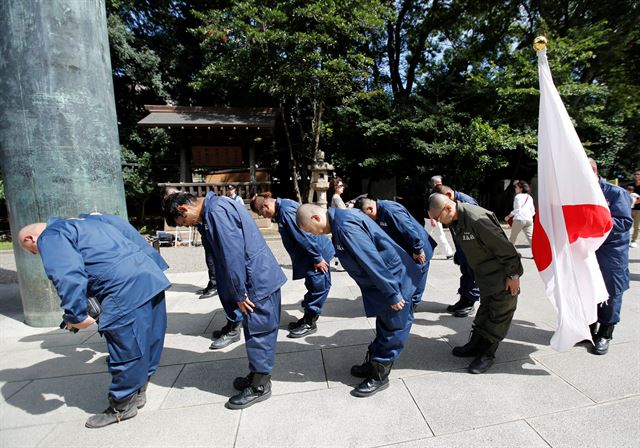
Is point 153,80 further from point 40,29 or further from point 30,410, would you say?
point 30,410

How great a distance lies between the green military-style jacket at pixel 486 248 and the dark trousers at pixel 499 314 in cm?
7

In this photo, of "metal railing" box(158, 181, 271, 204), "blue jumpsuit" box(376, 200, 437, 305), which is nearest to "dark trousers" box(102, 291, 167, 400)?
"blue jumpsuit" box(376, 200, 437, 305)

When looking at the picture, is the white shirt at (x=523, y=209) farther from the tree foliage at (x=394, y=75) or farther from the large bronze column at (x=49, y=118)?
the large bronze column at (x=49, y=118)

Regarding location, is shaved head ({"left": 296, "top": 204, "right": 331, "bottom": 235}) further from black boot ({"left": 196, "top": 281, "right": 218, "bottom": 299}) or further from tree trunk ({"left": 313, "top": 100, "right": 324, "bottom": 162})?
tree trunk ({"left": 313, "top": 100, "right": 324, "bottom": 162})

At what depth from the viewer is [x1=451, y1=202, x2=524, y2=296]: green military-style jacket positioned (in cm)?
264

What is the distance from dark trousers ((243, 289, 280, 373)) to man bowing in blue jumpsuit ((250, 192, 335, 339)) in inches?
47.5

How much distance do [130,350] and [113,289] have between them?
1.41 ft

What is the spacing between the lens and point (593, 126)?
12648mm

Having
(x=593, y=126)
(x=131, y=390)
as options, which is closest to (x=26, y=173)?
(x=131, y=390)

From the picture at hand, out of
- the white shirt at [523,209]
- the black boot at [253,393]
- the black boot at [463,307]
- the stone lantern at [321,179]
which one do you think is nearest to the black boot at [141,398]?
the black boot at [253,393]

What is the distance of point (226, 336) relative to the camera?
11.9 feet

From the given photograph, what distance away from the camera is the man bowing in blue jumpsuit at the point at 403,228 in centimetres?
381

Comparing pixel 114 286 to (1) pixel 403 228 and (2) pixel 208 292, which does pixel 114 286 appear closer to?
(1) pixel 403 228

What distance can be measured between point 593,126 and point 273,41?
39.9 feet
